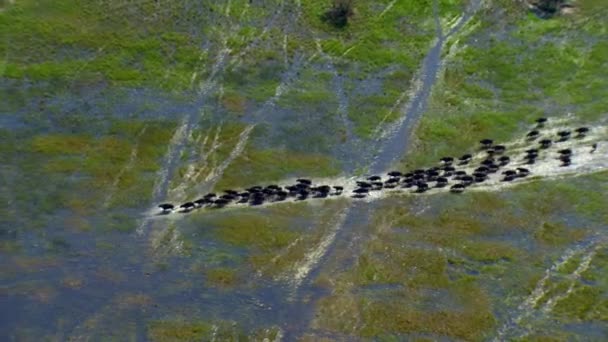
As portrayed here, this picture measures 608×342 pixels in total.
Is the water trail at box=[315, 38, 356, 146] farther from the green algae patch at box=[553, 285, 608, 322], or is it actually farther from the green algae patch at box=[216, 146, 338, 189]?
the green algae patch at box=[553, 285, 608, 322]

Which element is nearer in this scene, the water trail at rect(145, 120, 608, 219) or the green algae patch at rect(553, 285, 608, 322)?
the green algae patch at rect(553, 285, 608, 322)

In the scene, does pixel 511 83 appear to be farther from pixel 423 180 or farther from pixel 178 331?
pixel 178 331

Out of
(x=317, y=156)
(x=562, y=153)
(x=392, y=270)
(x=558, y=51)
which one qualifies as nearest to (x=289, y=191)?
(x=317, y=156)

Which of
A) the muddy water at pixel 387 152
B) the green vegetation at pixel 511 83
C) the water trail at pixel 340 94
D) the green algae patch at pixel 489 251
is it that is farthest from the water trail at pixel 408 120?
the green algae patch at pixel 489 251

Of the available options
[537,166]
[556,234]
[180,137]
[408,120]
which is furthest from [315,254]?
[537,166]

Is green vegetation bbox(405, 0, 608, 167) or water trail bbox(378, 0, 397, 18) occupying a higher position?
water trail bbox(378, 0, 397, 18)

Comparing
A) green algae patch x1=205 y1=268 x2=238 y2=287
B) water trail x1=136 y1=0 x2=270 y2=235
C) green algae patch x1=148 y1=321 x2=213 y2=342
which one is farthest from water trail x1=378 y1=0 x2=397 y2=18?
green algae patch x1=148 y1=321 x2=213 y2=342

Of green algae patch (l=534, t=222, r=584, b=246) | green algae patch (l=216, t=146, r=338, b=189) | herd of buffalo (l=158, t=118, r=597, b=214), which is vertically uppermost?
green algae patch (l=216, t=146, r=338, b=189)

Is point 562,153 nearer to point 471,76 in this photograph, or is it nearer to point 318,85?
point 471,76
